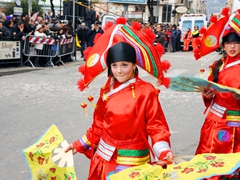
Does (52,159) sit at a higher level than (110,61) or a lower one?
lower

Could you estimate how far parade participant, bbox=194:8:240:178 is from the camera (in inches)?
123

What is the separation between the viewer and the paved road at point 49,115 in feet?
14.7

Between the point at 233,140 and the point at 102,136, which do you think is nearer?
the point at 102,136

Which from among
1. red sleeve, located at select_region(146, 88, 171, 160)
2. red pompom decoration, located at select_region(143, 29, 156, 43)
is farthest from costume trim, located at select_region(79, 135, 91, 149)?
red pompom decoration, located at select_region(143, 29, 156, 43)

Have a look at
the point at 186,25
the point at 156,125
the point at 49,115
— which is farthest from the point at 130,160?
the point at 186,25

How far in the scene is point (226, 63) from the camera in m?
3.25

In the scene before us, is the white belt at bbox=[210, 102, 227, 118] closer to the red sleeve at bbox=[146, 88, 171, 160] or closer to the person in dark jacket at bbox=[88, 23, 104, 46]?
the red sleeve at bbox=[146, 88, 171, 160]

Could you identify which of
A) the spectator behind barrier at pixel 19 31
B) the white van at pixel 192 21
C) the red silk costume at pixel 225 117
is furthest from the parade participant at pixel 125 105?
the white van at pixel 192 21

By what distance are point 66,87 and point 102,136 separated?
20.7ft

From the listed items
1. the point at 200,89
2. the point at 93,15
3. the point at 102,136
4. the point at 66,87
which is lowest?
the point at 66,87

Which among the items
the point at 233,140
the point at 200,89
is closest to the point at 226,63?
the point at 200,89

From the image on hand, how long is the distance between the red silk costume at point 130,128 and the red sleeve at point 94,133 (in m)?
0.10

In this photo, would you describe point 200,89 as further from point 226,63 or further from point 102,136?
point 102,136

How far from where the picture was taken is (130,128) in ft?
7.75
